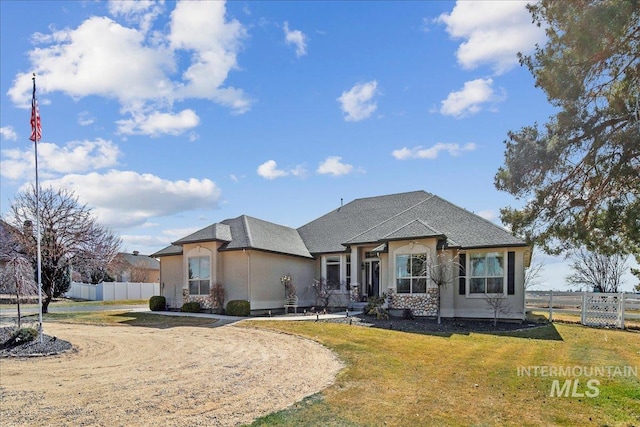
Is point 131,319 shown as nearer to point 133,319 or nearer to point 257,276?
point 133,319

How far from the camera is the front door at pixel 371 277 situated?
2298 cm

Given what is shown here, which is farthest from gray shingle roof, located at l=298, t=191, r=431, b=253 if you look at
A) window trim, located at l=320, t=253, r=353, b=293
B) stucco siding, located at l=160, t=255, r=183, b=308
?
stucco siding, located at l=160, t=255, r=183, b=308

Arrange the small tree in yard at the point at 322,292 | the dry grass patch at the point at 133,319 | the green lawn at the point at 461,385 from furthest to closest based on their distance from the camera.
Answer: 1. the small tree in yard at the point at 322,292
2. the dry grass patch at the point at 133,319
3. the green lawn at the point at 461,385

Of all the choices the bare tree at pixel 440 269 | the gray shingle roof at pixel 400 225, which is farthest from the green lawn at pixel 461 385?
the gray shingle roof at pixel 400 225

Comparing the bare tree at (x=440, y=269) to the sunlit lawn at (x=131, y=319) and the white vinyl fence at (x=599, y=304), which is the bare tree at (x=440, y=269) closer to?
the white vinyl fence at (x=599, y=304)

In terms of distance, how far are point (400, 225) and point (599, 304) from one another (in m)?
9.01

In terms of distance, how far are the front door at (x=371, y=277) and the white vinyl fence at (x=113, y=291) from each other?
2412 centimetres

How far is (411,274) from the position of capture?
1877 centimetres

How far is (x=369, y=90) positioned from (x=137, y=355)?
10.7m

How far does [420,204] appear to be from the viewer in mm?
24906

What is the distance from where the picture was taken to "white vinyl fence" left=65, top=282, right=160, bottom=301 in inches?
1481

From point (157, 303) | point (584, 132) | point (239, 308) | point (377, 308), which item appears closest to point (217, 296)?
point (239, 308)

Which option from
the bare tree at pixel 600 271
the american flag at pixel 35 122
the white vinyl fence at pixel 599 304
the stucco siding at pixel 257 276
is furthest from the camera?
the bare tree at pixel 600 271

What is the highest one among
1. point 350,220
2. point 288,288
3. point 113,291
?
point 350,220
